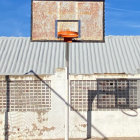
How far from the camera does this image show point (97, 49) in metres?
15.7

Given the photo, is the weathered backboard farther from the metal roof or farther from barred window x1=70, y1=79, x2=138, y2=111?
the metal roof

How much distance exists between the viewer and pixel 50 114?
34.7 ft

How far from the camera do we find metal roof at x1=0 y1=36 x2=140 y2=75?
14.0 metres

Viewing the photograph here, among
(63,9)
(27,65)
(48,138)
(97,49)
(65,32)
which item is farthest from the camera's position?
(97,49)

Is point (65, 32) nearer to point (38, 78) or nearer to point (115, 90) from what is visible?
point (38, 78)

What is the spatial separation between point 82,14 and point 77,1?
0.51 m

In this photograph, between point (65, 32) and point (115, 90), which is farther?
point (115, 90)

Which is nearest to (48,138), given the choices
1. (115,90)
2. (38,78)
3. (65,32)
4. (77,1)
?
(38,78)

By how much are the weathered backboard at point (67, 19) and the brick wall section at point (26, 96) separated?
2620 mm

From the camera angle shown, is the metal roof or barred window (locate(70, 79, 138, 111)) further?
the metal roof

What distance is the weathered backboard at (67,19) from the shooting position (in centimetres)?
881

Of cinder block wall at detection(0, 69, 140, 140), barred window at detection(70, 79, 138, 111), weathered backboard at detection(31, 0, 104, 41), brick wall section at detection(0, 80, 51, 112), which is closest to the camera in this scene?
weathered backboard at detection(31, 0, 104, 41)

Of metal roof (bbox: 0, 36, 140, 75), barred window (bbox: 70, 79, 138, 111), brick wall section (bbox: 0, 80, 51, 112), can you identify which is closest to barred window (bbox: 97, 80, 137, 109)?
barred window (bbox: 70, 79, 138, 111)

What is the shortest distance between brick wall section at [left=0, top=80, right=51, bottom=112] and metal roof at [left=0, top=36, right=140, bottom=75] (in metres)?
3.07
